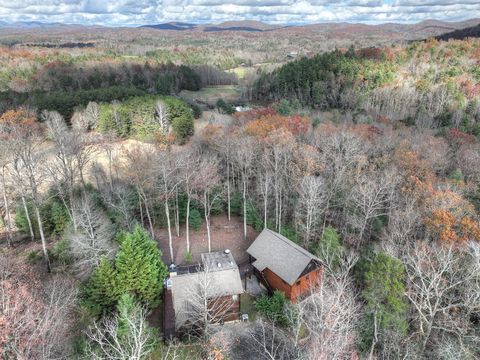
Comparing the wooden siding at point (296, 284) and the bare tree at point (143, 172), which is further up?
the bare tree at point (143, 172)

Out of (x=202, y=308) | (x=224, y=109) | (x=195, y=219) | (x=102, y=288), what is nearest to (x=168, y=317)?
(x=202, y=308)

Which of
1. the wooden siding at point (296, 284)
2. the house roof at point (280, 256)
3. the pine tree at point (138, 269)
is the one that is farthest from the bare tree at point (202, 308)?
the house roof at point (280, 256)

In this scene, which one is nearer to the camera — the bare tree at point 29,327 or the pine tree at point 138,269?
the bare tree at point 29,327

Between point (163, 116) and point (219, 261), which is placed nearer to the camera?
point (219, 261)

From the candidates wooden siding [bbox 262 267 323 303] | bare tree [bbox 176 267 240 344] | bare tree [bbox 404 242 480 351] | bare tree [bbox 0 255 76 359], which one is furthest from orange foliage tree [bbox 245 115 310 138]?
bare tree [bbox 0 255 76 359]

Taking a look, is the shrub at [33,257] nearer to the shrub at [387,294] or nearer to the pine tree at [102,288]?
the pine tree at [102,288]

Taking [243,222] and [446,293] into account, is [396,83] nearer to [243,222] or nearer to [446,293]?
[243,222]

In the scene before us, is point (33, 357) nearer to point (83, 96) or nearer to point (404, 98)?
point (83, 96)
